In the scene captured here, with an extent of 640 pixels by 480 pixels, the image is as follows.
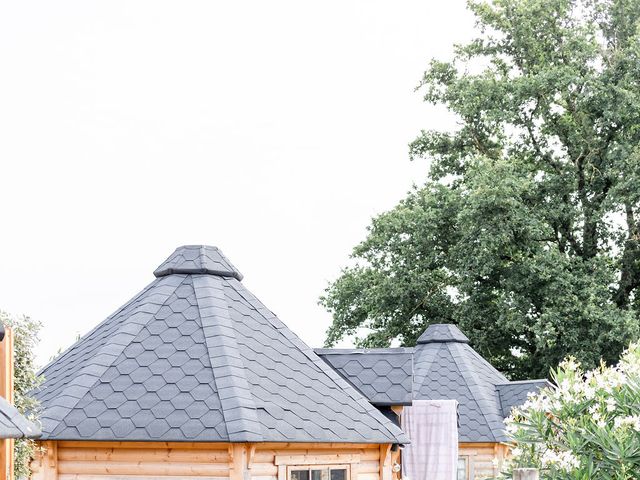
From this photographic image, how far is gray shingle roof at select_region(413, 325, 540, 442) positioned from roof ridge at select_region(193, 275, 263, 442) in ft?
24.7

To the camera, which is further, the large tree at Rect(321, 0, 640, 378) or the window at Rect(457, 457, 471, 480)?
the large tree at Rect(321, 0, 640, 378)

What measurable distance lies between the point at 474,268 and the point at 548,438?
52.6 feet

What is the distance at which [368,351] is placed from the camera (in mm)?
15820

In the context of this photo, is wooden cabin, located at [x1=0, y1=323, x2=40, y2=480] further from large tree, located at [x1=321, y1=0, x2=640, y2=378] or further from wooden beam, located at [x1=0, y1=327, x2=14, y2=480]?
large tree, located at [x1=321, y1=0, x2=640, y2=378]

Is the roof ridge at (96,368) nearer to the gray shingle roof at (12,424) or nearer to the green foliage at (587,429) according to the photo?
the gray shingle roof at (12,424)

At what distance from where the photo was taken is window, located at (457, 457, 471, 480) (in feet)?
63.6

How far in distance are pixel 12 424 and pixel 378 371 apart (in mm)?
7588

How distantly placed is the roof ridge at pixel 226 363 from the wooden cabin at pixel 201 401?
2 centimetres

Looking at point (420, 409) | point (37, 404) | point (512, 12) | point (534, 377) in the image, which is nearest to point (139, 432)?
point (37, 404)

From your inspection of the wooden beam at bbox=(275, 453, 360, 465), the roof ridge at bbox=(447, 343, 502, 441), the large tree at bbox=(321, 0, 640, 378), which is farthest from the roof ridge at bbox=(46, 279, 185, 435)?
the large tree at bbox=(321, 0, 640, 378)

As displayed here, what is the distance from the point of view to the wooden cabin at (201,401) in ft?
38.3

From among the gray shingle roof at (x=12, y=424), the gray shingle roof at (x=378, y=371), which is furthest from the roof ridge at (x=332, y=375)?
the gray shingle roof at (x=12, y=424)

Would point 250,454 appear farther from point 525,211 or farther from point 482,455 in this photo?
point 525,211

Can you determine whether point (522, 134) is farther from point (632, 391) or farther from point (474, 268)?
point (632, 391)
